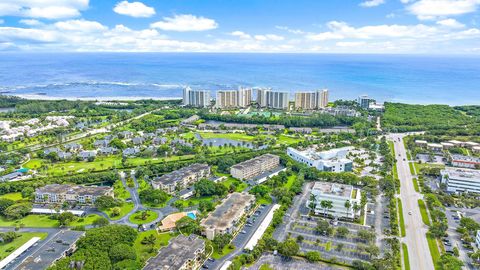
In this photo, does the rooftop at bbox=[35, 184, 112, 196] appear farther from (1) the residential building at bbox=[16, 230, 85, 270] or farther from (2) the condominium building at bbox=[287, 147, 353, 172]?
(2) the condominium building at bbox=[287, 147, 353, 172]

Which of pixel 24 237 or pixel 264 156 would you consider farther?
pixel 264 156

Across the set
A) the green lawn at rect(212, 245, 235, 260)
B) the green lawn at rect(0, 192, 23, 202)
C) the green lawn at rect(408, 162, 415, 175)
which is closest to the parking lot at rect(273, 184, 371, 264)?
the green lawn at rect(212, 245, 235, 260)

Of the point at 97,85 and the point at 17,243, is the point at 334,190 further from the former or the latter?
the point at 97,85

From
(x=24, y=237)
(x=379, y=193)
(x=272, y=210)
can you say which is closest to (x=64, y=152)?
(x=24, y=237)

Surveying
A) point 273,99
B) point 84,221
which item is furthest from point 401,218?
point 273,99

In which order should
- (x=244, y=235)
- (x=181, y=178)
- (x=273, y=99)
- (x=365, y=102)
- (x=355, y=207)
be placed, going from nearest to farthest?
(x=244, y=235) < (x=355, y=207) < (x=181, y=178) < (x=365, y=102) < (x=273, y=99)

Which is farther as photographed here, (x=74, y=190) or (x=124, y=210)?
(x=74, y=190)

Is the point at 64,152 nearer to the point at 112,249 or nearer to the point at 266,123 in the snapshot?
the point at 112,249

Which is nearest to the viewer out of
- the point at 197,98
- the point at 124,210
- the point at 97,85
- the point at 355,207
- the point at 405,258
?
the point at 405,258
